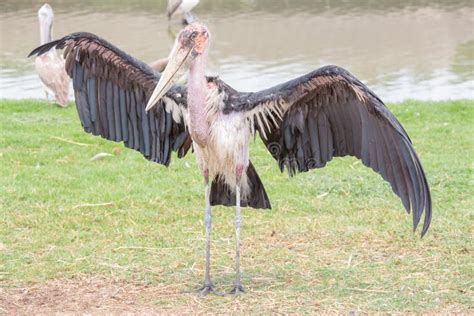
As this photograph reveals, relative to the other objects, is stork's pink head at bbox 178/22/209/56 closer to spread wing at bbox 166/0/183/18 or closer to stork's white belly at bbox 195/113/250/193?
stork's white belly at bbox 195/113/250/193

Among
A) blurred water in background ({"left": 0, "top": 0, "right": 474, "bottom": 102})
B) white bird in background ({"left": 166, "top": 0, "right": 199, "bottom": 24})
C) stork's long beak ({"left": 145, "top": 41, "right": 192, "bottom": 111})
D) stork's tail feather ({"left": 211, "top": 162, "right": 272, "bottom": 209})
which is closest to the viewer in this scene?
stork's long beak ({"left": 145, "top": 41, "right": 192, "bottom": 111})

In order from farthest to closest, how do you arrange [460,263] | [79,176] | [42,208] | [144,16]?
[144,16], [79,176], [42,208], [460,263]

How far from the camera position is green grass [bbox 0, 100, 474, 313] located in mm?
4895

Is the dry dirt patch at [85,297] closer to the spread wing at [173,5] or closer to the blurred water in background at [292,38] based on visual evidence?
the blurred water in background at [292,38]

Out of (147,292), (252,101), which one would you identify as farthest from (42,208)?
(252,101)

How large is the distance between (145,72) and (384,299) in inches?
65.4

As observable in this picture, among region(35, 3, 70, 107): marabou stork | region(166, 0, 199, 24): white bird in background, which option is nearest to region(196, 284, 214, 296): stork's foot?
region(35, 3, 70, 107): marabou stork

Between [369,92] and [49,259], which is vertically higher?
[369,92]

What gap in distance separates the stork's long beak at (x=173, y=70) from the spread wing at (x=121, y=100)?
0.27 meters

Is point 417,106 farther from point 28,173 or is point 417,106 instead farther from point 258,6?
point 258,6

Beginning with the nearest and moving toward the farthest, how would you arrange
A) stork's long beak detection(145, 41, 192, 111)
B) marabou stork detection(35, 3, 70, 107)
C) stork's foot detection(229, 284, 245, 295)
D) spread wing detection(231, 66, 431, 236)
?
spread wing detection(231, 66, 431, 236) → stork's long beak detection(145, 41, 192, 111) → stork's foot detection(229, 284, 245, 295) → marabou stork detection(35, 3, 70, 107)

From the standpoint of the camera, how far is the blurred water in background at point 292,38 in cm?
1182

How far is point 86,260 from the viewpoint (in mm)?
5426

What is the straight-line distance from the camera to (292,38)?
1443 centimetres
